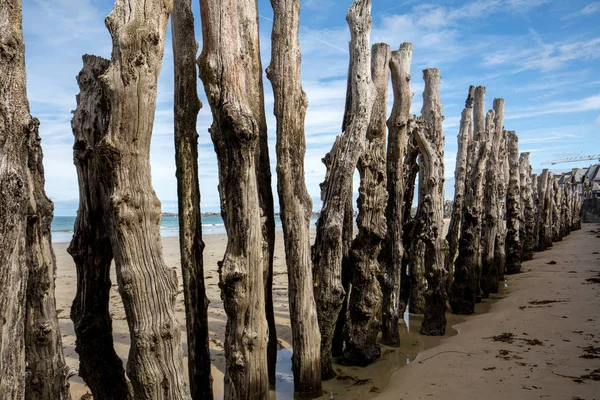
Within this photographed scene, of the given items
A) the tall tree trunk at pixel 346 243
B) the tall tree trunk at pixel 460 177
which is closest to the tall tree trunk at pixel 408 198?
the tall tree trunk at pixel 460 177

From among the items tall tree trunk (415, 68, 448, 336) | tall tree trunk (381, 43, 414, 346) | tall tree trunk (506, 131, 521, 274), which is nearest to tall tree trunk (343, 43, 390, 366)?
tall tree trunk (381, 43, 414, 346)

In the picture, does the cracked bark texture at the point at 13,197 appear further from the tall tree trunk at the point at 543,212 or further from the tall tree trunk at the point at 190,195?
the tall tree trunk at the point at 543,212

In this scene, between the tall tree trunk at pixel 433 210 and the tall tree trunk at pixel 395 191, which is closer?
the tall tree trunk at pixel 395 191

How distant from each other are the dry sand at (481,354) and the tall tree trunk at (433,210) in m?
0.37

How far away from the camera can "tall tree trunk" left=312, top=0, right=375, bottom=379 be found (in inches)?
203

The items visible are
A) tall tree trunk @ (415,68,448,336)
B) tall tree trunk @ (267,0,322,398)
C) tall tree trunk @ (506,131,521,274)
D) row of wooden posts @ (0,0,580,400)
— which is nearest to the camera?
row of wooden posts @ (0,0,580,400)

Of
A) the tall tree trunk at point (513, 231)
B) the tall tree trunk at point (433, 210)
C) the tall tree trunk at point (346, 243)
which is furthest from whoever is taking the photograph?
the tall tree trunk at point (513, 231)

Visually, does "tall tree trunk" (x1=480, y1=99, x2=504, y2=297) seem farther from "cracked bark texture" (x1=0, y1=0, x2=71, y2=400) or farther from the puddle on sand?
"cracked bark texture" (x1=0, y1=0, x2=71, y2=400)

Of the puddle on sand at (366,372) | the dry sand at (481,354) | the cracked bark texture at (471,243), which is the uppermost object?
the cracked bark texture at (471,243)

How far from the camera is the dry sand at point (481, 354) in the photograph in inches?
195

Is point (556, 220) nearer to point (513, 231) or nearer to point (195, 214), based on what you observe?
point (513, 231)

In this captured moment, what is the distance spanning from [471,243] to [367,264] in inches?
155

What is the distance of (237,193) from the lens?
3.93 meters

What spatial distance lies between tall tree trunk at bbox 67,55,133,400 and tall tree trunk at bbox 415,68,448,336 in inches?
184
